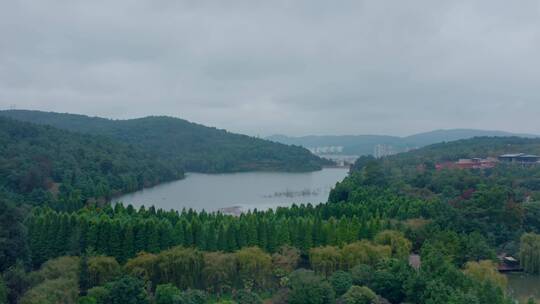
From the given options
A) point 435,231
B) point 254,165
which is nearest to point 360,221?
point 435,231

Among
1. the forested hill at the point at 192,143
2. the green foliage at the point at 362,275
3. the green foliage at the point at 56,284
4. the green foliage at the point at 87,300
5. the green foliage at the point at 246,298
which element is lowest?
the green foliage at the point at 246,298

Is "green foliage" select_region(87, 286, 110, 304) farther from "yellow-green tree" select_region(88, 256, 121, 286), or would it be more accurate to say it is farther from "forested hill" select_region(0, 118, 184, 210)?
"forested hill" select_region(0, 118, 184, 210)

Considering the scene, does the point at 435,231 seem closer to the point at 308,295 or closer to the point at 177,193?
the point at 308,295

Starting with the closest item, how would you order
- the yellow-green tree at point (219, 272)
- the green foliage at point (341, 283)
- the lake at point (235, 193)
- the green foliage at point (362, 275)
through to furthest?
the green foliage at point (341, 283)
the green foliage at point (362, 275)
the yellow-green tree at point (219, 272)
the lake at point (235, 193)

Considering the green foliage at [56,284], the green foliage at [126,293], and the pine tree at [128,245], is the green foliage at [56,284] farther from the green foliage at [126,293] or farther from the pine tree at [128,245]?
the pine tree at [128,245]

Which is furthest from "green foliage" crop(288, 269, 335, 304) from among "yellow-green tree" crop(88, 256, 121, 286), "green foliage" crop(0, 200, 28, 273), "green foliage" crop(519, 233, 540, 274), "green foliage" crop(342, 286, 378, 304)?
"green foliage" crop(519, 233, 540, 274)

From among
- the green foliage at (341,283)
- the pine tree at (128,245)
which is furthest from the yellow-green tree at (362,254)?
the pine tree at (128,245)
